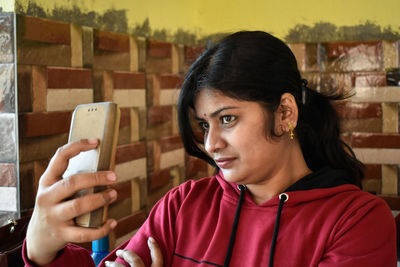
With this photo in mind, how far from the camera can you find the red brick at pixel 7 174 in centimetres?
127

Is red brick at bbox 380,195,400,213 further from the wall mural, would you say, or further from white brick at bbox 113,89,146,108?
white brick at bbox 113,89,146,108

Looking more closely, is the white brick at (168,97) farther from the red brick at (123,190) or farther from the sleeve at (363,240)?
the sleeve at (363,240)

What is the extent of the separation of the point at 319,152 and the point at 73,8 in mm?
923

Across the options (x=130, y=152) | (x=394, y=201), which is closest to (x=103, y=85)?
(x=130, y=152)

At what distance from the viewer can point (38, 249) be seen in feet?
3.13

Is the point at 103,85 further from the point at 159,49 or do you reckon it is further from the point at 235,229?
the point at 235,229

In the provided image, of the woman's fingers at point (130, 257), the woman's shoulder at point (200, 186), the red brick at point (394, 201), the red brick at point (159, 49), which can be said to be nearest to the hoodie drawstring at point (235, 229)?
the woman's shoulder at point (200, 186)

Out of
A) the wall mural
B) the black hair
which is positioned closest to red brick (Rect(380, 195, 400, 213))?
the wall mural

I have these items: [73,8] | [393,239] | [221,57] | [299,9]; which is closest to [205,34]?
[299,9]

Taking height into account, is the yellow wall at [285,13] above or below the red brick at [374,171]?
above

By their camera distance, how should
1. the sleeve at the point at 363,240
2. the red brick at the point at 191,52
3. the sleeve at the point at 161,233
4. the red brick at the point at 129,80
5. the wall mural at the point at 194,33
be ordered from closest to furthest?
the sleeve at the point at 363,240, the sleeve at the point at 161,233, the wall mural at the point at 194,33, the red brick at the point at 129,80, the red brick at the point at 191,52

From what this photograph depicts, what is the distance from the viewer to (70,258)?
104 centimetres

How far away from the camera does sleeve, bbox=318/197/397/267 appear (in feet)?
3.12

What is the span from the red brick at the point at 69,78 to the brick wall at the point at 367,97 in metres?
0.99
